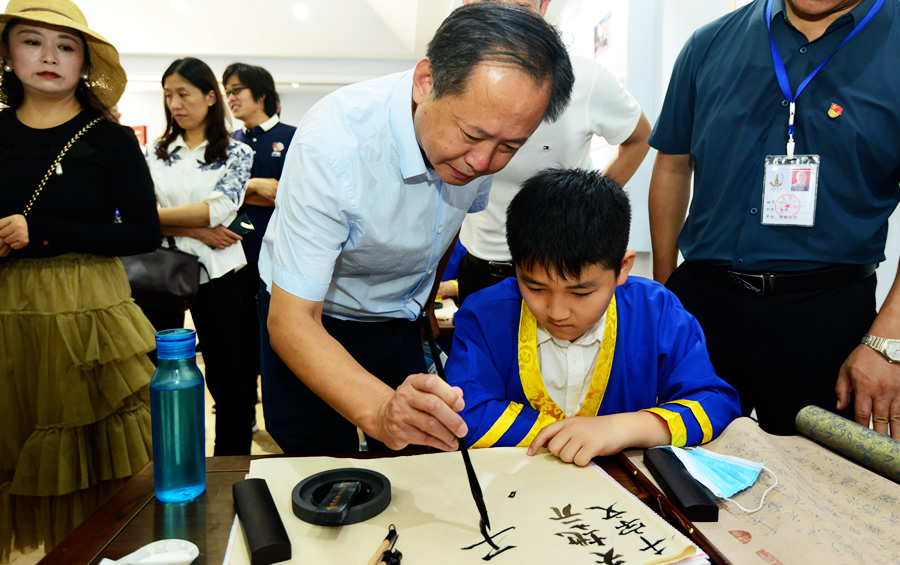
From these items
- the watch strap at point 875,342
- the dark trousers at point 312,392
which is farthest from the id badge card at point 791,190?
the dark trousers at point 312,392

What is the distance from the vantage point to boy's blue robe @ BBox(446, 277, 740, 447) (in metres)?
1.13

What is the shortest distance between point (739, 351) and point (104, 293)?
152 cm

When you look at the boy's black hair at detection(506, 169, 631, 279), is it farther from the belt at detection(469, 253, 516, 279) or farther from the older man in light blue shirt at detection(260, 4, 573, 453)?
the belt at detection(469, 253, 516, 279)

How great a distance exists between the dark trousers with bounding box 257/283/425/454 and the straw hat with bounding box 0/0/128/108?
78cm

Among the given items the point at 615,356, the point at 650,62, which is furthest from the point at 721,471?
the point at 650,62

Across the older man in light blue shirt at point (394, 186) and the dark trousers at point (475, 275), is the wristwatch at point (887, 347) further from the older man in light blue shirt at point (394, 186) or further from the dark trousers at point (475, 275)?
the dark trousers at point (475, 275)

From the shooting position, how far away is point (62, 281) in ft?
4.86

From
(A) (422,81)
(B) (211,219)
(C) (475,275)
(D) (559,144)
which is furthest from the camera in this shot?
(B) (211,219)

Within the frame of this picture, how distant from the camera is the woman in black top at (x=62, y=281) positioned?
56.9 inches

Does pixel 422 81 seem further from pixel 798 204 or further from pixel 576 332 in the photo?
pixel 798 204

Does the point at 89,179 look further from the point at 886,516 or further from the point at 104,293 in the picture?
the point at 886,516

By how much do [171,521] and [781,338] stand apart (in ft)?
3.95

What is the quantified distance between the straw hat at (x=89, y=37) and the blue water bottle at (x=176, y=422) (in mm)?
1074

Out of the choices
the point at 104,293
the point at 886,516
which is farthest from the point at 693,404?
the point at 104,293
